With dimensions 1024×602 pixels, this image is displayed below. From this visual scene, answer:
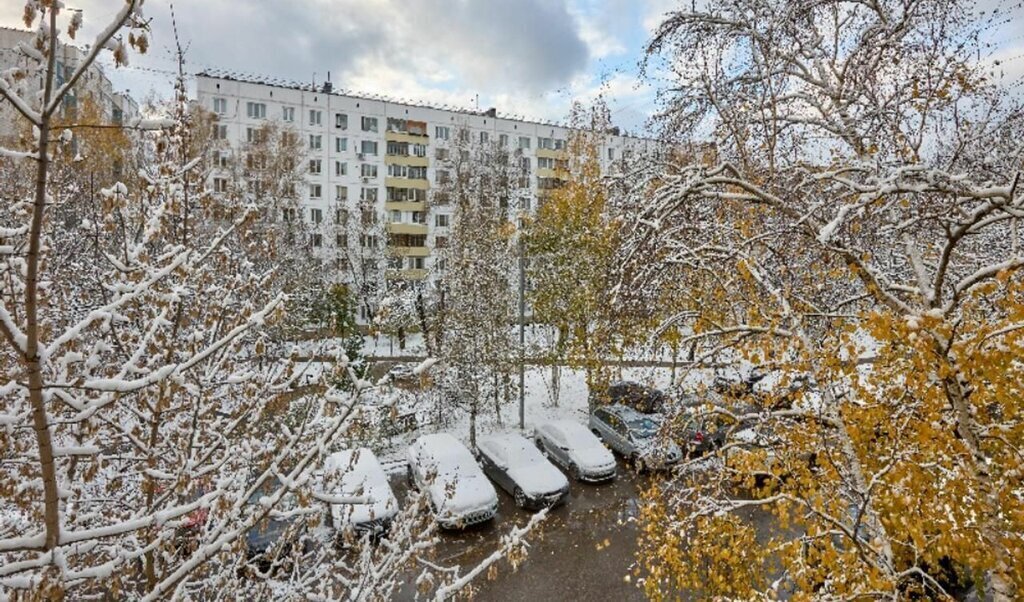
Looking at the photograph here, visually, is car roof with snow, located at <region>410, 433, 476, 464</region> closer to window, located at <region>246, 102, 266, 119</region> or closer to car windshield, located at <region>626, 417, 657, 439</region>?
car windshield, located at <region>626, 417, 657, 439</region>

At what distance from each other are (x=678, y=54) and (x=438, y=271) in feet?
88.8

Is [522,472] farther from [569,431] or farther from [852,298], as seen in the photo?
[852,298]

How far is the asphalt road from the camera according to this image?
34.8 feet

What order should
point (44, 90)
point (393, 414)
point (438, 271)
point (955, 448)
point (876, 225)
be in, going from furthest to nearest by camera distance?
point (438, 271), point (876, 225), point (955, 448), point (393, 414), point (44, 90)

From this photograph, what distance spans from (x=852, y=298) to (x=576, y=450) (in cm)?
1060

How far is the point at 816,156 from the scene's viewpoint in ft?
22.6

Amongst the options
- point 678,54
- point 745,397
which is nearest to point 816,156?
point 678,54

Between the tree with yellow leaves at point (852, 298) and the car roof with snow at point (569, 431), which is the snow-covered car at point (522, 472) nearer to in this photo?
the car roof with snow at point (569, 431)

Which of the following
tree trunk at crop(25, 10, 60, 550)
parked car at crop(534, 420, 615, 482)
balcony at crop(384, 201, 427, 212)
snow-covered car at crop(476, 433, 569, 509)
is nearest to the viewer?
tree trunk at crop(25, 10, 60, 550)

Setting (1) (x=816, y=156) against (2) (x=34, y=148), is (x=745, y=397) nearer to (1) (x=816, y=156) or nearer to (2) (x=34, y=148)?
(1) (x=816, y=156)

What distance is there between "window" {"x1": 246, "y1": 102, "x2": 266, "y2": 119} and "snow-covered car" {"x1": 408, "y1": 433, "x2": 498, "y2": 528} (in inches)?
1103

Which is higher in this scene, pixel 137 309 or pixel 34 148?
pixel 34 148

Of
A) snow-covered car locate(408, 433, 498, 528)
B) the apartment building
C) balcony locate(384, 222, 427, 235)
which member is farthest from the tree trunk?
balcony locate(384, 222, 427, 235)

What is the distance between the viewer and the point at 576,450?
50.3 ft
